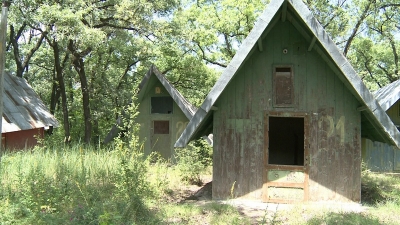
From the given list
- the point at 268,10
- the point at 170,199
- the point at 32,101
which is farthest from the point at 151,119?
the point at 268,10

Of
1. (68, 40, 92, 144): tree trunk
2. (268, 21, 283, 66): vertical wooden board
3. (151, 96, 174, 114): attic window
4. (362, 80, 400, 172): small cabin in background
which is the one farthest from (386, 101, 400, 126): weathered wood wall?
(68, 40, 92, 144): tree trunk

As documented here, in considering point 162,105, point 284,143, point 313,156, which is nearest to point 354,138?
point 313,156

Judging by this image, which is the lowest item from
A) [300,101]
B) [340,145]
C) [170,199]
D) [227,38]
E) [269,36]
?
[170,199]

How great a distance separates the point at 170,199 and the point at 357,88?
5.00 meters

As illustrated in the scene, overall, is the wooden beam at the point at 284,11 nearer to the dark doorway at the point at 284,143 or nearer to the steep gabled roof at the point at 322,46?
the steep gabled roof at the point at 322,46

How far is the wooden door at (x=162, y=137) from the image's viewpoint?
52.3ft

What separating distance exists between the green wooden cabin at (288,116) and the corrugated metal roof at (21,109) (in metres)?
7.20

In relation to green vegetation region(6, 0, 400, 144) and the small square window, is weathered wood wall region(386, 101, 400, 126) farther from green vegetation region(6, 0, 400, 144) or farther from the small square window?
the small square window

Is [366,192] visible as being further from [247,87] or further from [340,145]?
[247,87]

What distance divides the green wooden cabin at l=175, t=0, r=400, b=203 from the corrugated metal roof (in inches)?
283

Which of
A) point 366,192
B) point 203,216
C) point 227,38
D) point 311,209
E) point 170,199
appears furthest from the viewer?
point 227,38

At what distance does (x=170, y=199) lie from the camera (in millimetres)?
8992

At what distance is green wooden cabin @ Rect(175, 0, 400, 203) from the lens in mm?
8109

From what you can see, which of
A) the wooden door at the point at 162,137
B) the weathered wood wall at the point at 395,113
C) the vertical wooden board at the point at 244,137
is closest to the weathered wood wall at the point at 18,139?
the wooden door at the point at 162,137
